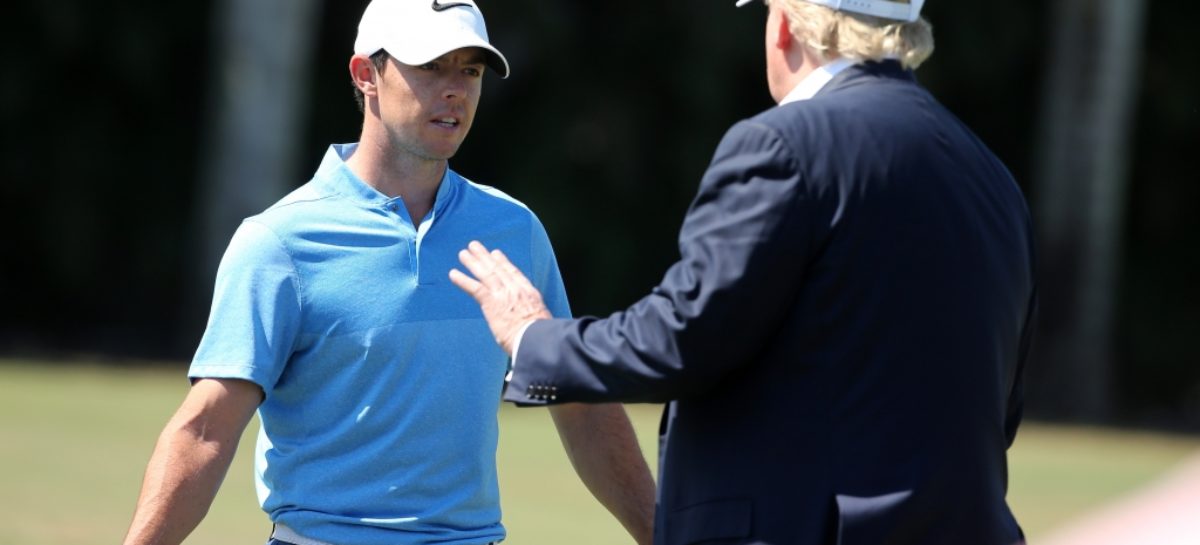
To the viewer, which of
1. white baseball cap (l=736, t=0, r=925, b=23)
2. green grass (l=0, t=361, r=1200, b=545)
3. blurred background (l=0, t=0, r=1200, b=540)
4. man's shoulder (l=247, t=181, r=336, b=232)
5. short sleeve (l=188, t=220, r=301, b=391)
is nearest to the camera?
white baseball cap (l=736, t=0, r=925, b=23)

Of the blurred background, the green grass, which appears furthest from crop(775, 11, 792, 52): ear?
the blurred background

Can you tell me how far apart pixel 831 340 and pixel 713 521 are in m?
0.40

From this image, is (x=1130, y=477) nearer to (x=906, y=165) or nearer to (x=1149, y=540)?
(x=906, y=165)

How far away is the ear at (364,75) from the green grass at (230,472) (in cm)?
444

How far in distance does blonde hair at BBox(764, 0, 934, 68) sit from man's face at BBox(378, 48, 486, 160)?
0.92 meters

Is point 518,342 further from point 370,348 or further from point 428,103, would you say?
point 428,103

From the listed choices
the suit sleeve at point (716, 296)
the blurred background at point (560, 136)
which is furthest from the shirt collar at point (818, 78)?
the blurred background at point (560, 136)

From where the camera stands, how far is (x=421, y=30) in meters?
4.11

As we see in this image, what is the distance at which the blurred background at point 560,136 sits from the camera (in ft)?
57.1

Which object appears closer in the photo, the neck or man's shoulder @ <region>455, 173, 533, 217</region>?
the neck

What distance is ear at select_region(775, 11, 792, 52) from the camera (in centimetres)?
353

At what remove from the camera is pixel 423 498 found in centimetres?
399

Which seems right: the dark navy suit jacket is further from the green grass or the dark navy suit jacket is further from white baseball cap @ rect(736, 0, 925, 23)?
the green grass

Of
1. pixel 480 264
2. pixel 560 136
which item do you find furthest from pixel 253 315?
pixel 560 136
